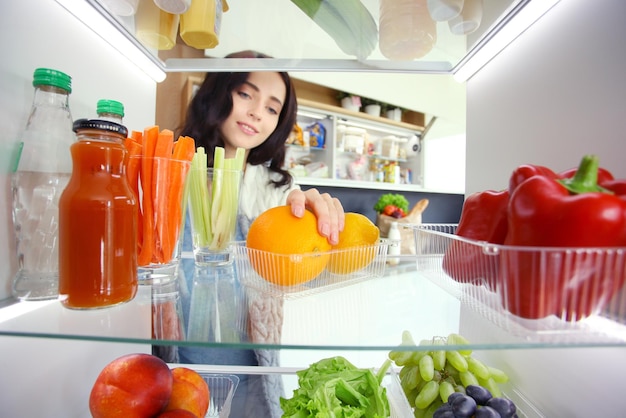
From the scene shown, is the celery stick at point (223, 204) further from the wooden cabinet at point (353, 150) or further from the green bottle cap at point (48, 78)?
the wooden cabinet at point (353, 150)

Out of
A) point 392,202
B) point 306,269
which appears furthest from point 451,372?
point 392,202

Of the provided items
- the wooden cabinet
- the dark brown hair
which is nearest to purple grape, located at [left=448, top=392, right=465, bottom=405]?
the dark brown hair

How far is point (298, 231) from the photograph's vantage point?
444 mm

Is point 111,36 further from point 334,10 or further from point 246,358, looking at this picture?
point 246,358

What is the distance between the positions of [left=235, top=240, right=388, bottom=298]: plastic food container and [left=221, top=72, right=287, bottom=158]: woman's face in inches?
32.9

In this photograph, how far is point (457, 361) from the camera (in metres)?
0.50

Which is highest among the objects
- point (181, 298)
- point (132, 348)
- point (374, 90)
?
point (374, 90)

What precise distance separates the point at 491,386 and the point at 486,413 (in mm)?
74

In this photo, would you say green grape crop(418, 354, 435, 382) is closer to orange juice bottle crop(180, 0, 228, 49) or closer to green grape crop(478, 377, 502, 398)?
green grape crop(478, 377, 502, 398)

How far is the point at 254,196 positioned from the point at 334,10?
0.81 meters

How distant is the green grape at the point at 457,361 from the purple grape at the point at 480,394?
0.04 meters

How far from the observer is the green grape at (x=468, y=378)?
48 centimetres

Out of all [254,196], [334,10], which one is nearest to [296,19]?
[334,10]

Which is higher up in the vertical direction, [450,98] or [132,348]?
[450,98]
